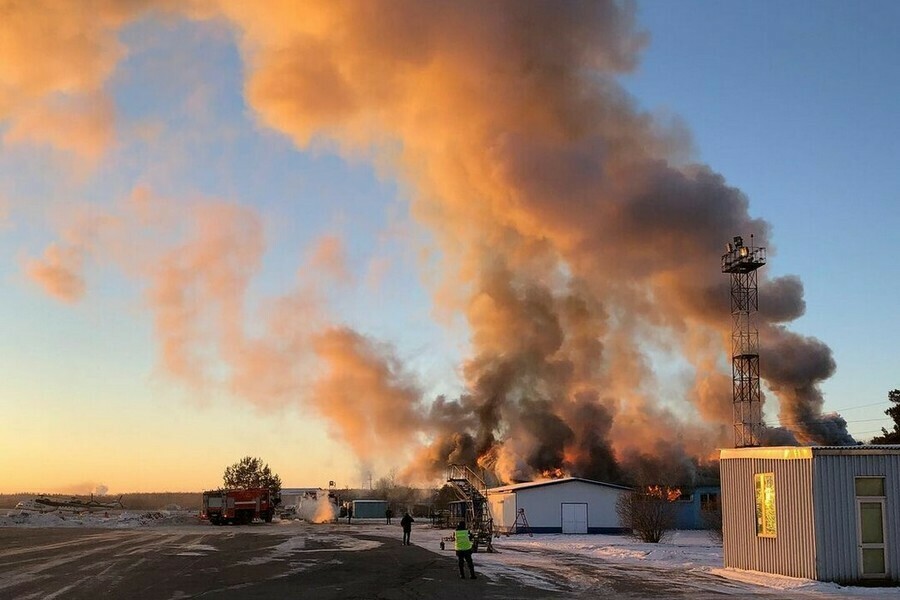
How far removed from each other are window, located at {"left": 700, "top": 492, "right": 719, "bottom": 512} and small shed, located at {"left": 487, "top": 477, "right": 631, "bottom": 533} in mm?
7005

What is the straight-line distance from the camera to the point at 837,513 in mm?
21688

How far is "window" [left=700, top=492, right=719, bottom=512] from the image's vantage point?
5544 cm

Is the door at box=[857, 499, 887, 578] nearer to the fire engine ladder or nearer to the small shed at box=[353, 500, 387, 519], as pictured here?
the fire engine ladder

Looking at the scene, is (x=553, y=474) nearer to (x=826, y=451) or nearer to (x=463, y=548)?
(x=463, y=548)

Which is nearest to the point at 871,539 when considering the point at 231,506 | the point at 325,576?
the point at 325,576

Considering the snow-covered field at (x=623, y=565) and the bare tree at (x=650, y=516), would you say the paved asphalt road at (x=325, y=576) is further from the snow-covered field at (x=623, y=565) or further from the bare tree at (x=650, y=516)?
the bare tree at (x=650, y=516)

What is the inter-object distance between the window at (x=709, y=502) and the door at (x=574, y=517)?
8.80m

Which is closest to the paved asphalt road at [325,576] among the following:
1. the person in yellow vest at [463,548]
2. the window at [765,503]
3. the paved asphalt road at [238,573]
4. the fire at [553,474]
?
the paved asphalt road at [238,573]

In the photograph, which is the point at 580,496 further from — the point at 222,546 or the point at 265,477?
the point at 265,477

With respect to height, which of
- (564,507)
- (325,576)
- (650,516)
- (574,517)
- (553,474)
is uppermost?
(553,474)

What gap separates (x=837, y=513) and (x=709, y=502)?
37489mm

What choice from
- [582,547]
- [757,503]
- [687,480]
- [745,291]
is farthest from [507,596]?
[687,480]

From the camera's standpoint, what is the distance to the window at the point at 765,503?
77.0 feet

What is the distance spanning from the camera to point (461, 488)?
51.9 metres
